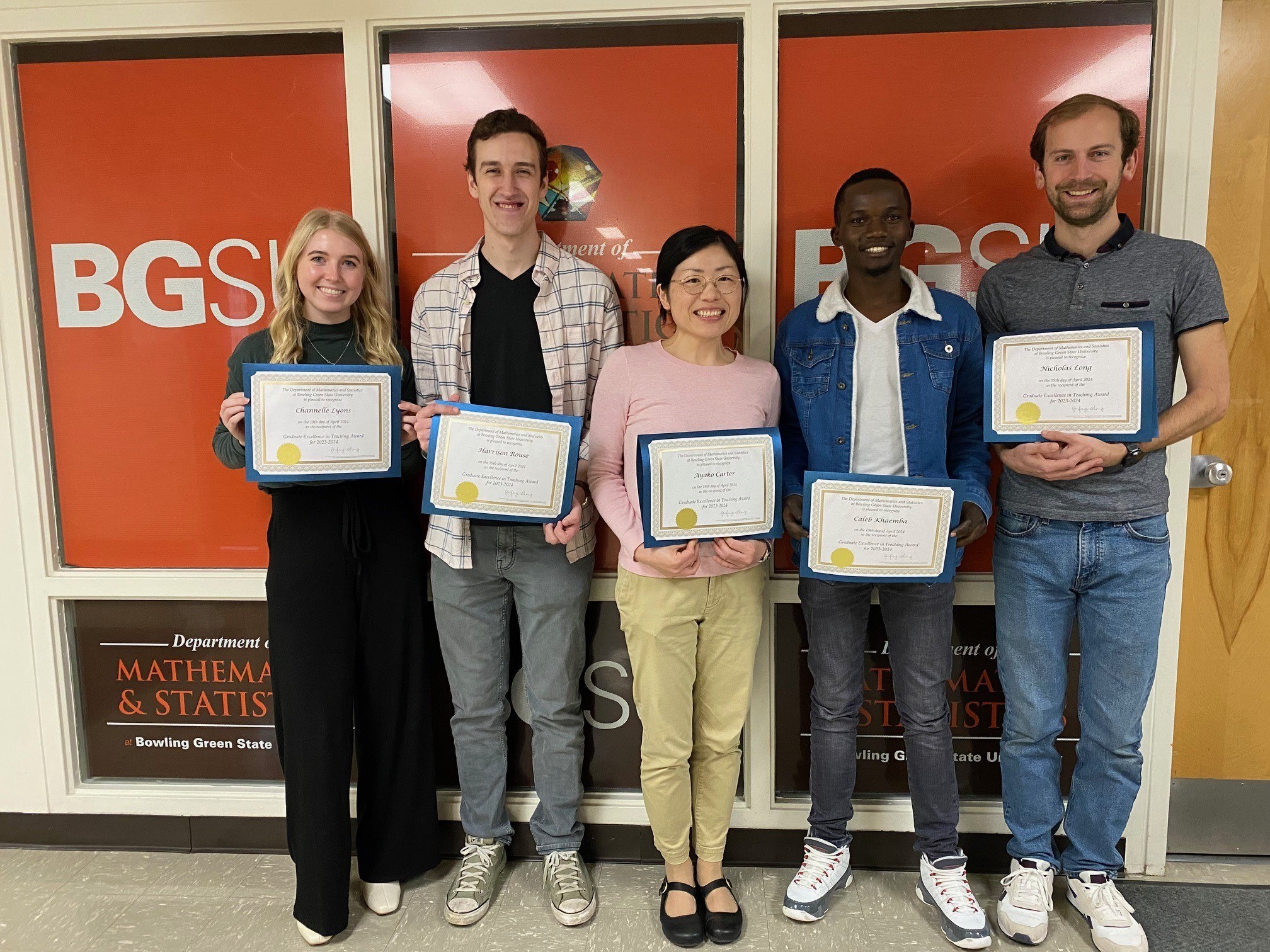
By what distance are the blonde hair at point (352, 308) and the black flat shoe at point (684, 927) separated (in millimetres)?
1573

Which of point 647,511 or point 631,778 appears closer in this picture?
point 647,511

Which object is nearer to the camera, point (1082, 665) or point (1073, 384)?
point (1073, 384)

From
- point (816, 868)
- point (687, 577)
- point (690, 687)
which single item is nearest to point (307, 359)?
point (687, 577)

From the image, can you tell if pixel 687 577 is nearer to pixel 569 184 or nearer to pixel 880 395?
pixel 880 395

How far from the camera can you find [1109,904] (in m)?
1.98

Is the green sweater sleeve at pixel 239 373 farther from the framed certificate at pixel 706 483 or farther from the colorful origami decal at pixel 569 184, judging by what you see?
the framed certificate at pixel 706 483

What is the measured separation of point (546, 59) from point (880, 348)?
1263mm

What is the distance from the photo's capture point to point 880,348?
1.87 metres

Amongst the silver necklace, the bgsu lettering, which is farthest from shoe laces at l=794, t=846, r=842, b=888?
the bgsu lettering

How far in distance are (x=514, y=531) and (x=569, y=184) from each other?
39.8 inches

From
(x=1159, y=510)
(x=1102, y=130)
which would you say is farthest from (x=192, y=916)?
(x=1102, y=130)

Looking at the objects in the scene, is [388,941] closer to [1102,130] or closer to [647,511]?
[647,511]

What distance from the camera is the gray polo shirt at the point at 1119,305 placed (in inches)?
70.3

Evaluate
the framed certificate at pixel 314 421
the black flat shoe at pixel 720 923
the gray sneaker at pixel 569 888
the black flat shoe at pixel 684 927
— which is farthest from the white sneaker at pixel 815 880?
the framed certificate at pixel 314 421
